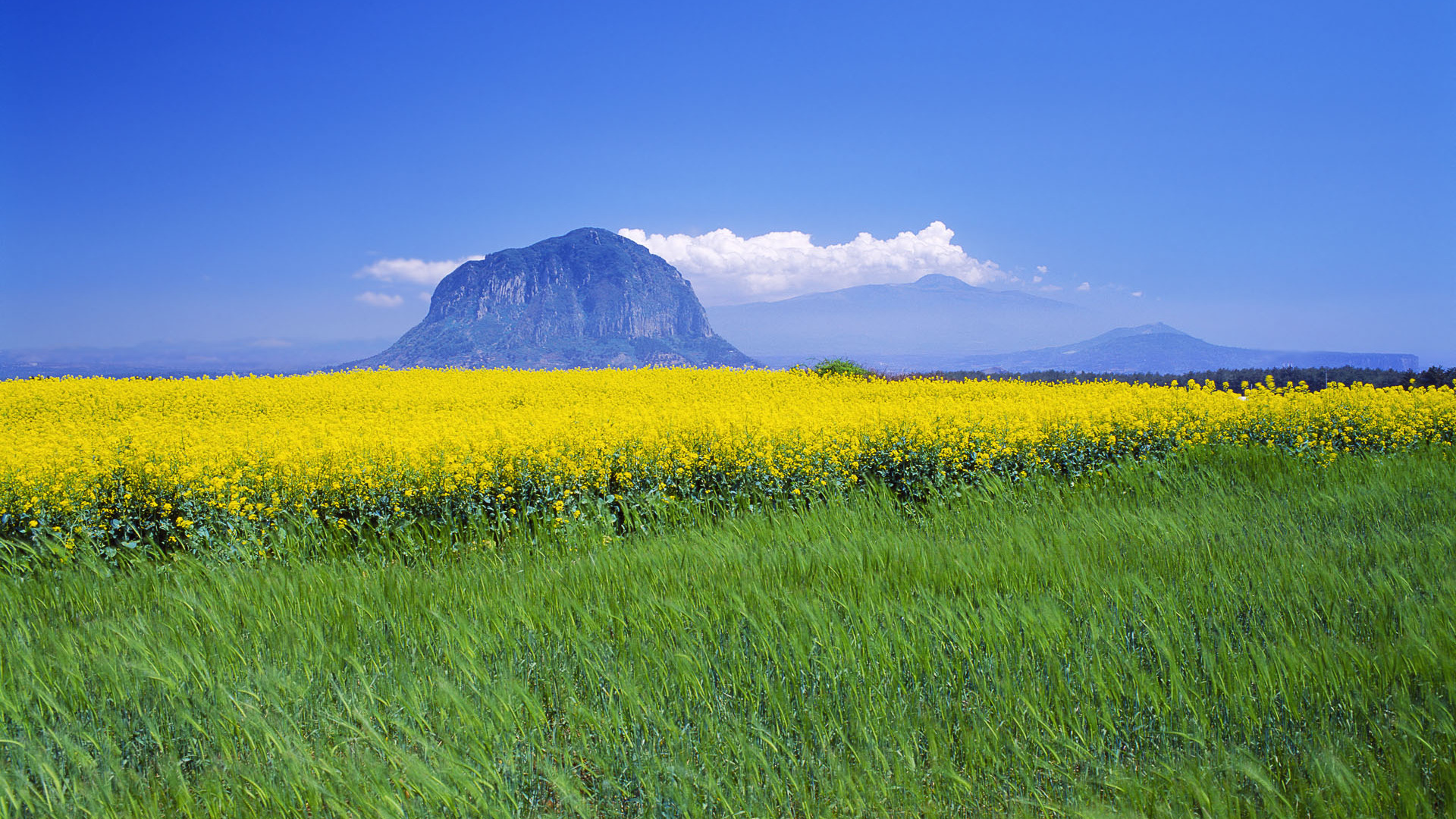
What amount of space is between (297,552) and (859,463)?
4.84 meters

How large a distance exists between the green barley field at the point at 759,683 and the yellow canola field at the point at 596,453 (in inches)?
43.6

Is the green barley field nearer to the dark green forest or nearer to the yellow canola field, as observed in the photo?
the yellow canola field

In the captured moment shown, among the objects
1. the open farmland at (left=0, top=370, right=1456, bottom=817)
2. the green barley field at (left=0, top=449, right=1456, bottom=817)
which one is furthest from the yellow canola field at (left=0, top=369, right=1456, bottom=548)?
the green barley field at (left=0, top=449, right=1456, bottom=817)

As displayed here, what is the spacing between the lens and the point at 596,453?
6.38 metres

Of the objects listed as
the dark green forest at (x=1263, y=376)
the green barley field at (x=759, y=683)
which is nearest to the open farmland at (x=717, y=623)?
the green barley field at (x=759, y=683)

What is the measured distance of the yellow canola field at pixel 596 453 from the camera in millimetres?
5773

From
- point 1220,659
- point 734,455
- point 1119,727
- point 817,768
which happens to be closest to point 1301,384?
point 734,455

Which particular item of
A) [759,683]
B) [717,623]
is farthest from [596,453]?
[759,683]

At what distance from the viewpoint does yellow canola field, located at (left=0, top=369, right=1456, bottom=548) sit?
577cm

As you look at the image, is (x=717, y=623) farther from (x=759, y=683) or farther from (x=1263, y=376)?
(x=1263, y=376)

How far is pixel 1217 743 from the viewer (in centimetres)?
225

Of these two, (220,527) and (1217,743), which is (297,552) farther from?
(1217,743)

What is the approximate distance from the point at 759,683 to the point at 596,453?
154 inches

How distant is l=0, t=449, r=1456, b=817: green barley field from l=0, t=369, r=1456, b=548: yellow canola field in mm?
1108
